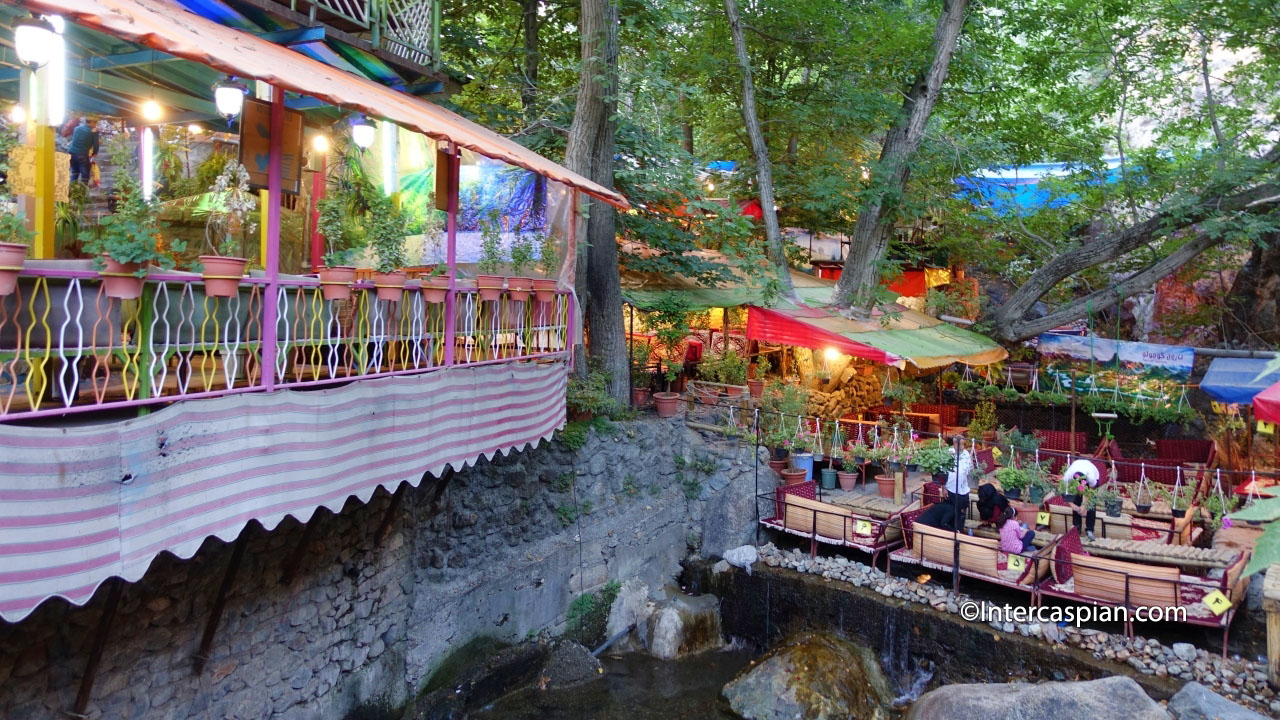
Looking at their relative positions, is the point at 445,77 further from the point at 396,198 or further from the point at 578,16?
the point at 578,16

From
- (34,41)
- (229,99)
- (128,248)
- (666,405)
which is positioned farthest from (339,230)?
(666,405)

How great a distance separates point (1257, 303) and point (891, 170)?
34.4 ft

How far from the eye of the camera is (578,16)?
1521 centimetres

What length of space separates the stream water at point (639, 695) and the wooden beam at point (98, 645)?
4561 millimetres

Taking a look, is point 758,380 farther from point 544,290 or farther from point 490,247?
point 544,290

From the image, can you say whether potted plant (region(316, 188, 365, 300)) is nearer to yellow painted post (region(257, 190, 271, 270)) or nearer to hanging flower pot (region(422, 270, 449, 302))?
yellow painted post (region(257, 190, 271, 270))

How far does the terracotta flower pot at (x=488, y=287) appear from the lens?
25.6ft

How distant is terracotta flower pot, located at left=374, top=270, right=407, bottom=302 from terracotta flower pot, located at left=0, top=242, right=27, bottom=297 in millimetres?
2621

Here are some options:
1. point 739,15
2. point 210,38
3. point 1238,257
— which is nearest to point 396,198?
point 210,38

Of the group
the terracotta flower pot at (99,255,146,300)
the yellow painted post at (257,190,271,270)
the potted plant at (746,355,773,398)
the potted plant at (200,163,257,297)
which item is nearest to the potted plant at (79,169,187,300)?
the terracotta flower pot at (99,255,146,300)

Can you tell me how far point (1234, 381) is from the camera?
15109 millimetres

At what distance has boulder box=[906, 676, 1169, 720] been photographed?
756 cm

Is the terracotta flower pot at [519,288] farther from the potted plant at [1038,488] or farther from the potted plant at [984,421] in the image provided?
the potted plant at [984,421]

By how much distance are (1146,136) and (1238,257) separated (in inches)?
584
